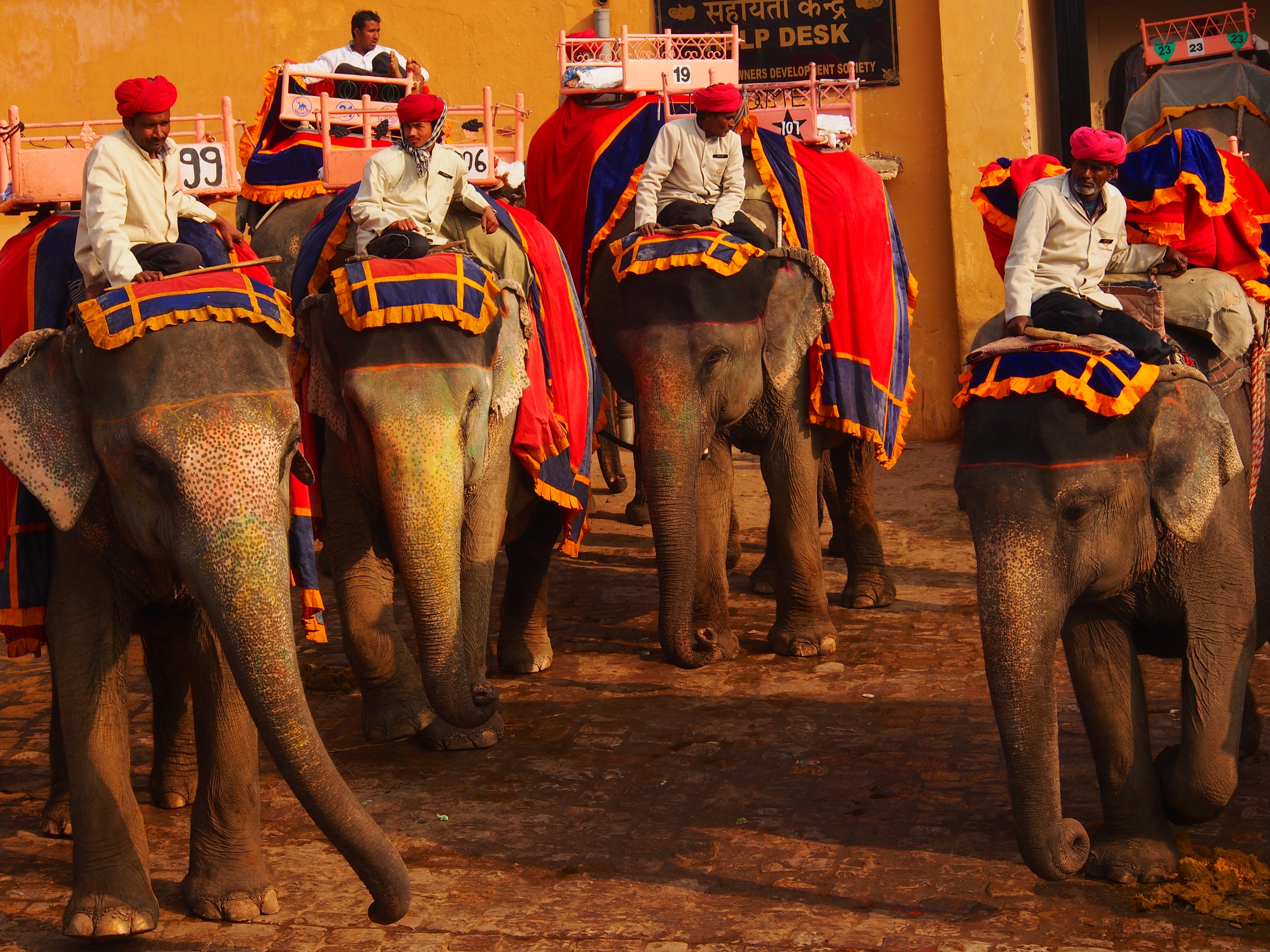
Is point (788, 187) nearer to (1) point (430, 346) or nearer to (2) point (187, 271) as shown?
(1) point (430, 346)

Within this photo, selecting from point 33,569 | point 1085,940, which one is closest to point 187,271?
point 33,569

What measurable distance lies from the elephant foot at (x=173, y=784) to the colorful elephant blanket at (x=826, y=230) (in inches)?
105

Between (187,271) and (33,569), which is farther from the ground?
(187,271)

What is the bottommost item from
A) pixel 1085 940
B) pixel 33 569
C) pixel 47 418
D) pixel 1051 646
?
pixel 1085 940

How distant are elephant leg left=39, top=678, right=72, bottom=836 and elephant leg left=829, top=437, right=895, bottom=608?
150 inches

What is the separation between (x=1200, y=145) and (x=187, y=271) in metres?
3.22

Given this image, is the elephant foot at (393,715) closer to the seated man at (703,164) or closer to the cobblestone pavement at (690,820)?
the cobblestone pavement at (690,820)

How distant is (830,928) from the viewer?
4.03 metres

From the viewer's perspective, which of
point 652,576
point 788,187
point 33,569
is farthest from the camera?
point 652,576

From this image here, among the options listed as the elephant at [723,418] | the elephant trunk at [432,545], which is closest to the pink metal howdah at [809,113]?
the elephant at [723,418]

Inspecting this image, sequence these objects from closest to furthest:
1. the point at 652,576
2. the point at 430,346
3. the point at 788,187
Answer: the point at 430,346, the point at 788,187, the point at 652,576

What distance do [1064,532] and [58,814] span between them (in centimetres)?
303

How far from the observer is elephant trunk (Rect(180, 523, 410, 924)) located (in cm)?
345

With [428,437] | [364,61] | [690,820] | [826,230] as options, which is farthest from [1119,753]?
[364,61]
